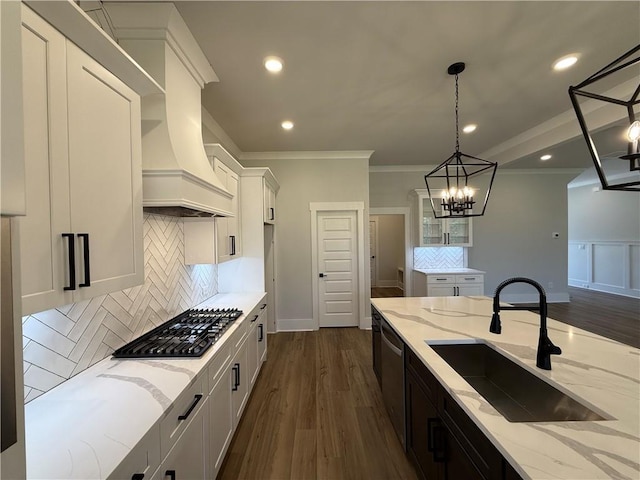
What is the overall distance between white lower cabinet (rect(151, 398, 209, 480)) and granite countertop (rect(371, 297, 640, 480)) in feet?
Answer: 3.95

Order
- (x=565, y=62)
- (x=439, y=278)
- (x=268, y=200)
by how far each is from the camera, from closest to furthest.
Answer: (x=565, y=62), (x=268, y=200), (x=439, y=278)

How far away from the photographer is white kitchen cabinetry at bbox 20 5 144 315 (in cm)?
83

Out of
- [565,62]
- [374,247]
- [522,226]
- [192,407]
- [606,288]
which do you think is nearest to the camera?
[192,407]

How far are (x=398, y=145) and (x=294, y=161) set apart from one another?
172 cm

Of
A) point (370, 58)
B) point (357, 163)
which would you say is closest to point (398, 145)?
point (357, 163)

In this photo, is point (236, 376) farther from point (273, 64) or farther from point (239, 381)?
point (273, 64)

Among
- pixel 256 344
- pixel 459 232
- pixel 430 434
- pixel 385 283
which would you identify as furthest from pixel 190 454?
pixel 385 283

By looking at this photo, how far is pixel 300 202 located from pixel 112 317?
3363mm

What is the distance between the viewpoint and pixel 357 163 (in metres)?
4.68

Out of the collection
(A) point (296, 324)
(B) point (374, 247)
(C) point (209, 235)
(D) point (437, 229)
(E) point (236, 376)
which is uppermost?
(D) point (437, 229)

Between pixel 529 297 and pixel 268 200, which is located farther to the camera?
pixel 529 297

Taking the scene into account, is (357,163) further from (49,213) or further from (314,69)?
(49,213)

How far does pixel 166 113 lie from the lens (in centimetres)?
166

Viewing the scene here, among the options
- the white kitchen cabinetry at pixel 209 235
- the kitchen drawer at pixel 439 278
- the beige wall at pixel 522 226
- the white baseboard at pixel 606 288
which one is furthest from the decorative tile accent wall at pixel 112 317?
the white baseboard at pixel 606 288
